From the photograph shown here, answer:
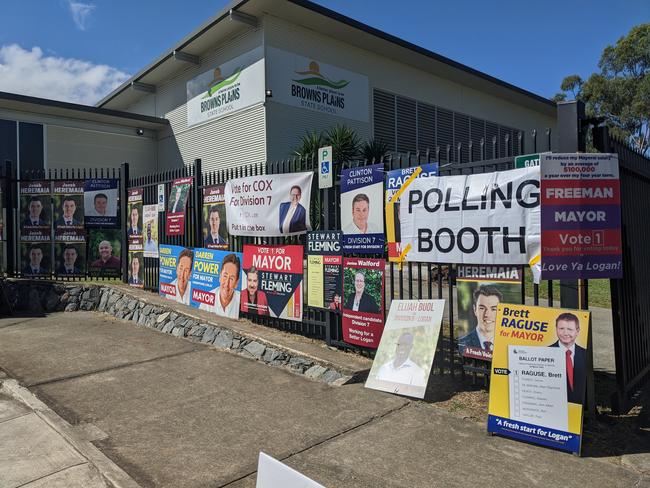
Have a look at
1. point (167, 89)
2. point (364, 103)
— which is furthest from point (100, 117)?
point (364, 103)

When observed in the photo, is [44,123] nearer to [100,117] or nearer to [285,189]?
[100,117]

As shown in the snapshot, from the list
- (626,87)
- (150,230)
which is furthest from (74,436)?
(626,87)

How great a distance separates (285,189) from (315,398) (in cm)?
288

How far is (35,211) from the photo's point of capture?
10742 mm

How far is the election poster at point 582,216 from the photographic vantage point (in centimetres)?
411

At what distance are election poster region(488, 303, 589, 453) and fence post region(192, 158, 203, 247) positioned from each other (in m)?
5.53

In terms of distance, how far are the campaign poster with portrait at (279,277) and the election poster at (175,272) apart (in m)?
1.75

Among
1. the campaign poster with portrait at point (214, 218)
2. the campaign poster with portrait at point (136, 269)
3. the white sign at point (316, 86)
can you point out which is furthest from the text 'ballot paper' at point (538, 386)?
the white sign at point (316, 86)

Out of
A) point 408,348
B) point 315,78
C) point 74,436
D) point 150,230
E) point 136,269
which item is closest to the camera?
point 74,436

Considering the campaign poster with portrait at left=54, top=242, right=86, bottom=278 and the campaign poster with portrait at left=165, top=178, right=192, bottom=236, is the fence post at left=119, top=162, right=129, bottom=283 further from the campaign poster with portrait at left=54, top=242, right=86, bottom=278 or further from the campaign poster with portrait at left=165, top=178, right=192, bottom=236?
the campaign poster with portrait at left=165, top=178, right=192, bottom=236

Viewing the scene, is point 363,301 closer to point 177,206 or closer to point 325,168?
point 325,168

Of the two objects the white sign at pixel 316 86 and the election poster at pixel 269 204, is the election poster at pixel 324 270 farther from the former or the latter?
the white sign at pixel 316 86

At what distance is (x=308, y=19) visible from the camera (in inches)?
647

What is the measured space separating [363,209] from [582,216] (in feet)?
7.60
